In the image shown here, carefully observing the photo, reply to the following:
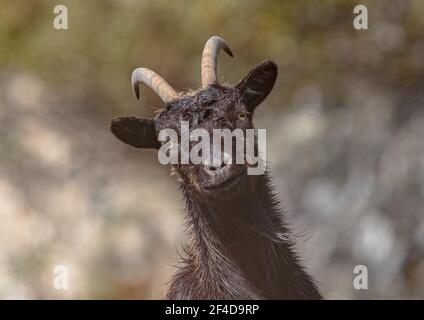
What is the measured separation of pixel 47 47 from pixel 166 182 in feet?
12.7

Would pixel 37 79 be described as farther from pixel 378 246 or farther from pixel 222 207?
pixel 222 207

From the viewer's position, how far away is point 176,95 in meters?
9.23

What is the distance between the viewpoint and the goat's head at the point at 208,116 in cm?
838

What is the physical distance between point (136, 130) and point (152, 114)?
33.2 feet

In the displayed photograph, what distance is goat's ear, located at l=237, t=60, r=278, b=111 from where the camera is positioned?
9.38m

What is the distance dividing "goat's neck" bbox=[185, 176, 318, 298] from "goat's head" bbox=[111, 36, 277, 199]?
309 millimetres

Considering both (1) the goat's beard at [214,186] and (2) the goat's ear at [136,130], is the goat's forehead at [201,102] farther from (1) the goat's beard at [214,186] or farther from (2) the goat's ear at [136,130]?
(1) the goat's beard at [214,186]

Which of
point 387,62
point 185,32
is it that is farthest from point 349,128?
point 185,32

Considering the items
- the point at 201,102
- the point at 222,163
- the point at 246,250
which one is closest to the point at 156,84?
the point at 201,102

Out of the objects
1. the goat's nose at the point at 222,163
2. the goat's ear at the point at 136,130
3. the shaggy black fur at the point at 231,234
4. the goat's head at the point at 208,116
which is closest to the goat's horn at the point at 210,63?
the goat's head at the point at 208,116

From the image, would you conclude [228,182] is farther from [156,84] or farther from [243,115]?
[156,84]

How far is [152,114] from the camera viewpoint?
19.5m
